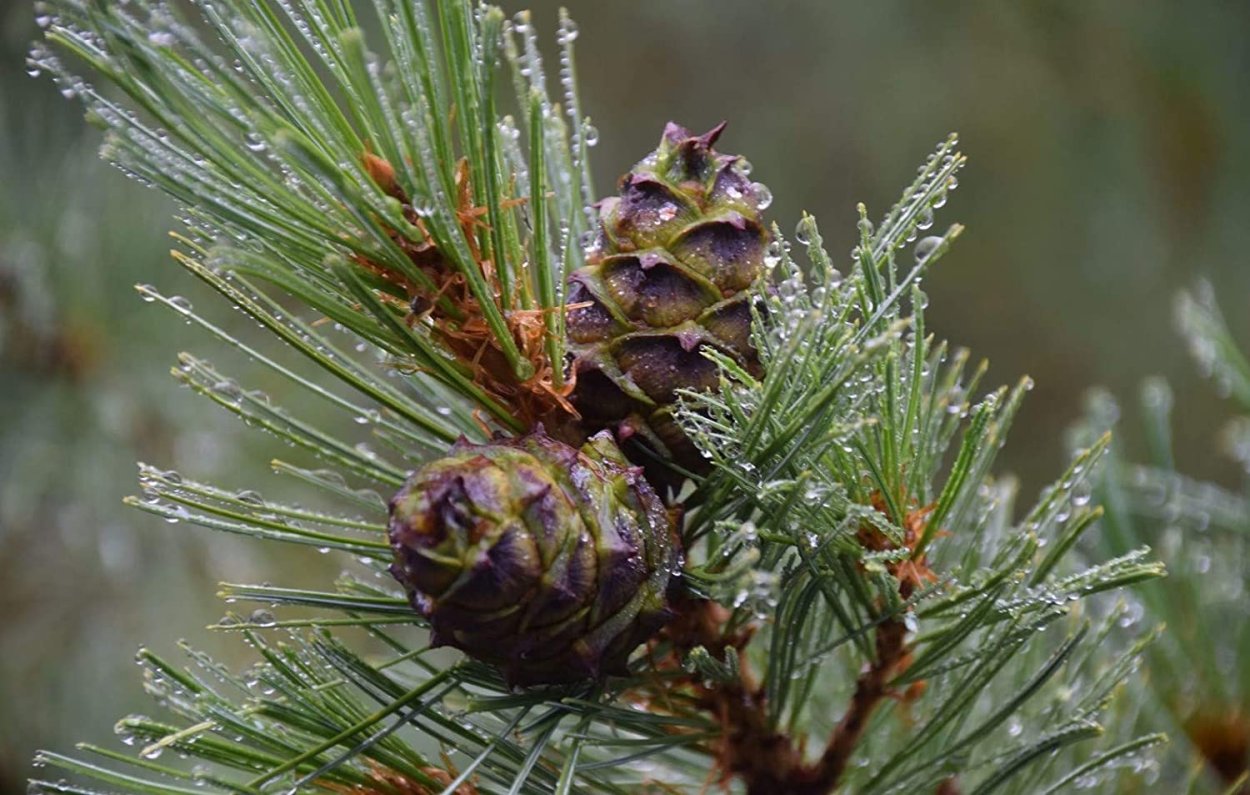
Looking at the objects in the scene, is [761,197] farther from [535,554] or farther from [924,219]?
[535,554]

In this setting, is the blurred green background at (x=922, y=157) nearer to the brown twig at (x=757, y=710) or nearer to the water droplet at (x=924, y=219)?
the brown twig at (x=757, y=710)

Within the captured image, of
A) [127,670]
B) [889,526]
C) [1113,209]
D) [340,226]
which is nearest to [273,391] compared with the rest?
[127,670]

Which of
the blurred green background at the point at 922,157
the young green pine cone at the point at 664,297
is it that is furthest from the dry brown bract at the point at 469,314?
the blurred green background at the point at 922,157

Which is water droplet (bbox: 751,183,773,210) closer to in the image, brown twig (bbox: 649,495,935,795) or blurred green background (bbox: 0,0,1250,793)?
brown twig (bbox: 649,495,935,795)

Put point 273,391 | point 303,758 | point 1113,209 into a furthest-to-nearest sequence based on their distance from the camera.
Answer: point 1113,209
point 273,391
point 303,758

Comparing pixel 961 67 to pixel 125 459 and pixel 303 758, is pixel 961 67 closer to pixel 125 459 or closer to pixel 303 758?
pixel 125 459

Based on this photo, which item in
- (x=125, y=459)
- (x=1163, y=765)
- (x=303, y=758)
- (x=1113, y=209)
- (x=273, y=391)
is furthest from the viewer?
(x=1113, y=209)

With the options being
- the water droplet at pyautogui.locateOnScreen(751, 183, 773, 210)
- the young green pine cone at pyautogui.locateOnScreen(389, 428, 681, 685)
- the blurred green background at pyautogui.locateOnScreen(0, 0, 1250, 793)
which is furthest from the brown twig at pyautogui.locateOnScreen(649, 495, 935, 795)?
the blurred green background at pyautogui.locateOnScreen(0, 0, 1250, 793)
